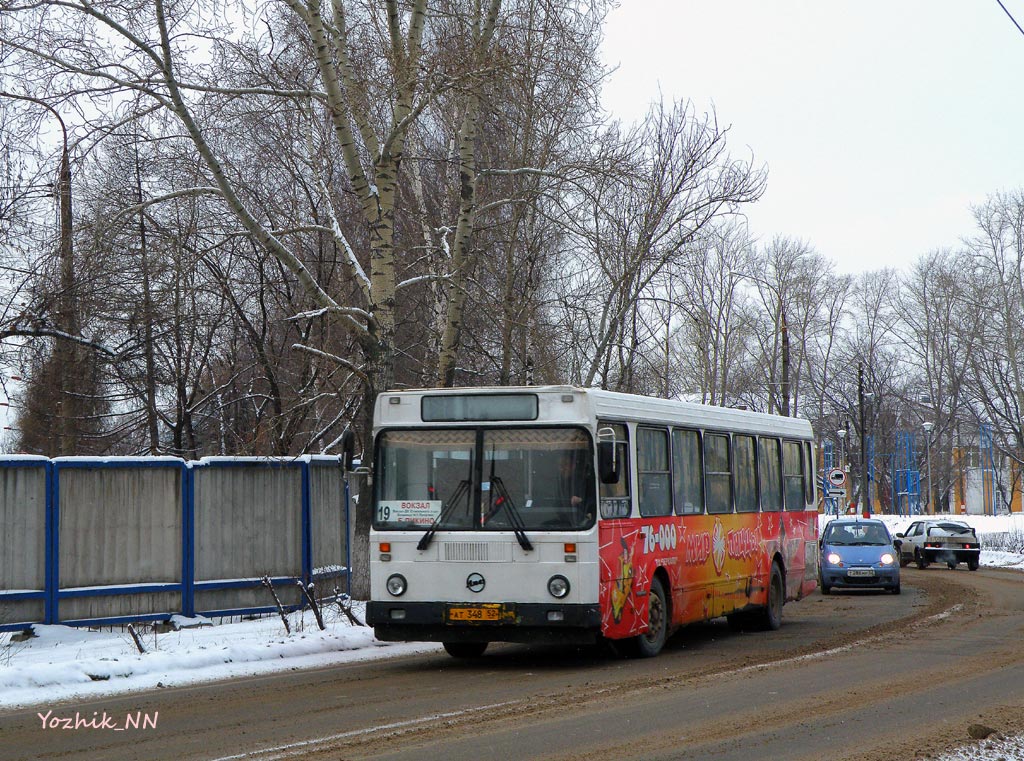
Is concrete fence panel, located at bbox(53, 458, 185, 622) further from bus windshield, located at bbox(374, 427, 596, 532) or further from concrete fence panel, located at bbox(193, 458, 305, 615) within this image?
bus windshield, located at bbox(374, 427, 596, 532)

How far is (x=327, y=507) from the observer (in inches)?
753

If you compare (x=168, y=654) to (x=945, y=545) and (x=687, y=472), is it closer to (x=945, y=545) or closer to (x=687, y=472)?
(x=687, y=472)

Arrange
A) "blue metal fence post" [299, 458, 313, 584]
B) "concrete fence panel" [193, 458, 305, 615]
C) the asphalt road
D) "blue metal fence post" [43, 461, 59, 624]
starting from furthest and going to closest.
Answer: "blue metal fence post" [299, 458, 313, 584], "concrete fence panel" [193, 458, 305, 615], "blue metal fence post" [43, 461, 59, 624], the asphalt road

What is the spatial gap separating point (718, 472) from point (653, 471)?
7.21 ft

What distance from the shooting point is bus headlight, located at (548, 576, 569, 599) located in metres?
12.4

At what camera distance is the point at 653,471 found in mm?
14156

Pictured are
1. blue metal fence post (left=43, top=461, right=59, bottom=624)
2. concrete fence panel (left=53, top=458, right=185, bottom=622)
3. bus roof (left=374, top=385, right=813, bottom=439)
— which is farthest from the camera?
concrete fence panel (left=53, top=458, right=185, bottom=622)

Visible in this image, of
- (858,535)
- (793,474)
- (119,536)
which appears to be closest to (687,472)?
(793,474)

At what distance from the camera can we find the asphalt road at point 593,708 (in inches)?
329

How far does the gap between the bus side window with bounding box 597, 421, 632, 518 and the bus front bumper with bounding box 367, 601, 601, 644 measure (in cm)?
105

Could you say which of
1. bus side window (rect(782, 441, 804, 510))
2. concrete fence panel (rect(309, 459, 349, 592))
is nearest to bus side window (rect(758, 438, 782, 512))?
bus side window (rect(782, 441, 804, 510))

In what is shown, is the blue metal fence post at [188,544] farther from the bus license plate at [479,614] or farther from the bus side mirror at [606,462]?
the bus side mirror at [606,462]

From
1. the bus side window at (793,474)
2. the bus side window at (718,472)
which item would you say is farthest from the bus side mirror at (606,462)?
the bus side window at (793,474)

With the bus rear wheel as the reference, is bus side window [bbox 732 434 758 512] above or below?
above
